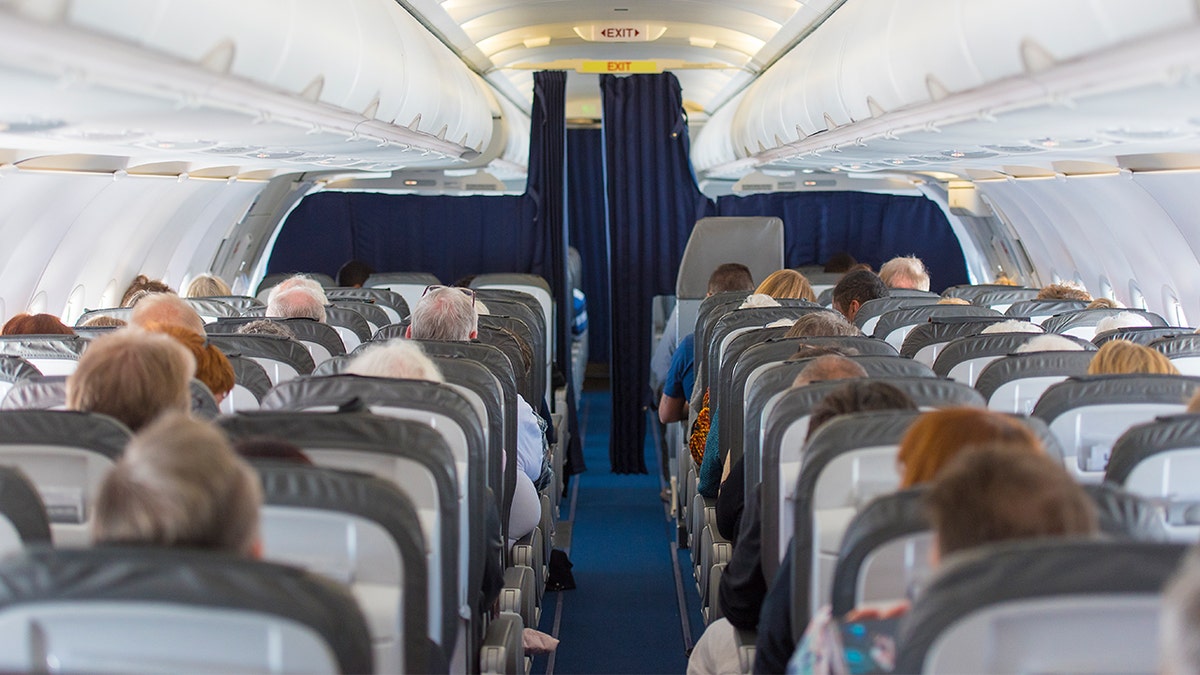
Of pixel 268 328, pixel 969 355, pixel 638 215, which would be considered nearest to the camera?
pixel 969 355

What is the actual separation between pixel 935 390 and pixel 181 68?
2.58 meters

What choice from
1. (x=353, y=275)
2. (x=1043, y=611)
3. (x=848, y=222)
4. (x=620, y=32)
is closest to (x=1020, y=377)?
(x=1043, y=611)

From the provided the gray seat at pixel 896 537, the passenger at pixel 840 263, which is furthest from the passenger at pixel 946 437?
the passenger at pixel 840 263

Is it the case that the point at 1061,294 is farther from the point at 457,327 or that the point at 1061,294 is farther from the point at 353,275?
the point at 353,275

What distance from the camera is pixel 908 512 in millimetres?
2402

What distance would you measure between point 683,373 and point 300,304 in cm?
268

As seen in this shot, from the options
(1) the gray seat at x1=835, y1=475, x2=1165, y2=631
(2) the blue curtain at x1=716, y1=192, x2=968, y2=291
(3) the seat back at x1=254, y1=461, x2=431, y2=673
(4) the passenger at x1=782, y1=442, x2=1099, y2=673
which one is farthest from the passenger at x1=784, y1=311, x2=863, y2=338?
(2) the blue curtain at x1=716, y1=192, x2=968, y2=291

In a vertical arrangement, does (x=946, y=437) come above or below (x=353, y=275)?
above

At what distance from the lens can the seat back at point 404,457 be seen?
3.11m

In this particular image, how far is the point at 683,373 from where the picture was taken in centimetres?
821

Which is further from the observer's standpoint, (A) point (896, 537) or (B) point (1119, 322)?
(B) point (1119, 322)

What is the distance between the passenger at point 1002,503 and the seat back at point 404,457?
1398 mm

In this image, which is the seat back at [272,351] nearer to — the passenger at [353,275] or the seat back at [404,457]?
the seat back at [404,457]

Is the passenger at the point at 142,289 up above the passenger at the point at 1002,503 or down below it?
below
